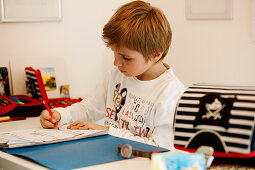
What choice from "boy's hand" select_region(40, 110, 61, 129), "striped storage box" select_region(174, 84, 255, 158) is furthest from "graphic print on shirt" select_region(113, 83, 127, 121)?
"striped storage box" select_region(174, 84, 255, 158)

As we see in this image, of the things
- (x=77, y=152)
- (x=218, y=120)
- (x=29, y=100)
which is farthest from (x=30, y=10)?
(x=218, y=120)

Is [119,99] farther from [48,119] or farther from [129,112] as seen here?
[48,119]

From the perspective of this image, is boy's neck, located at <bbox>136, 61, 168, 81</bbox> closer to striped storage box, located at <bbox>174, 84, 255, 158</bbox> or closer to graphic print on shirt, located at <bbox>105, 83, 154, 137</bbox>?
graphic print on shirt, located at <bbox>105, 83, 154, 137</bbox>

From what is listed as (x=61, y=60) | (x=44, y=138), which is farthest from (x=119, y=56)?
(x=61, y=60)

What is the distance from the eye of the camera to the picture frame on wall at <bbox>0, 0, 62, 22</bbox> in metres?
2.14

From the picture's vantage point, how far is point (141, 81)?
5.34 ft

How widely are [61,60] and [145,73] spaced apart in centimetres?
84

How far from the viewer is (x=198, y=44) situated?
8.25 feet

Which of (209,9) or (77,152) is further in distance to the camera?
(209,9)

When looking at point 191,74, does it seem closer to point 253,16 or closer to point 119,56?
point 253,16

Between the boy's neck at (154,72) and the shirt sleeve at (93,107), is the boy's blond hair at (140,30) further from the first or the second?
the shirt sleeve at (93,107)

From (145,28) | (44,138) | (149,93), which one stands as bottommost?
(44,138)

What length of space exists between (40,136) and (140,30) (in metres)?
0.54

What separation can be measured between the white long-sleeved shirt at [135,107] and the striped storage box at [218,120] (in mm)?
514
